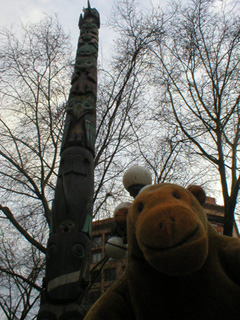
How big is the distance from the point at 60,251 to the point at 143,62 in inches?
209

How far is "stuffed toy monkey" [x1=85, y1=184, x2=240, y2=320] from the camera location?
1.28m

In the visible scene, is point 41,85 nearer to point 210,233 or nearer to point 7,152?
point 7,152

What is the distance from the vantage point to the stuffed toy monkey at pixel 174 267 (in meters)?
1.28

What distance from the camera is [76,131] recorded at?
4945 mm

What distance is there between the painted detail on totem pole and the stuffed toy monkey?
336 centimetres

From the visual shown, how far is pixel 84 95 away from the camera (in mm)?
5617

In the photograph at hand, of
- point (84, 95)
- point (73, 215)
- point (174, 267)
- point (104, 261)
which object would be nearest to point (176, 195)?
point (174, 267)

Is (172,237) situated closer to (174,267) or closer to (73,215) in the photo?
(174,267)

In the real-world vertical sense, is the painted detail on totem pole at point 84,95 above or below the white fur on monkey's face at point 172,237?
above

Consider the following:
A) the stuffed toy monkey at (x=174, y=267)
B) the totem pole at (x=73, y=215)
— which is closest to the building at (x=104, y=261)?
the totem pole at (x=73, y=215)

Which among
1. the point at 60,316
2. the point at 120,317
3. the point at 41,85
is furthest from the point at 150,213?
the point at 41,85

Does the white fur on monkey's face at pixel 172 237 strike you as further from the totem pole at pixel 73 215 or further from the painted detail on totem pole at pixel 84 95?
the painted detail on totem pole at pixel 84 95

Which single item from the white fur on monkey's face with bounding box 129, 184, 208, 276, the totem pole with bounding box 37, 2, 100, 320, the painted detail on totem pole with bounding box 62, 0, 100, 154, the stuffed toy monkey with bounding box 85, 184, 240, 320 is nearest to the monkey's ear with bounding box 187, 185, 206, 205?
the stuffed toy monkey with bounding box 85, 184, 240, 320

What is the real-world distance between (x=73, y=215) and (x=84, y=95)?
2540 mm
